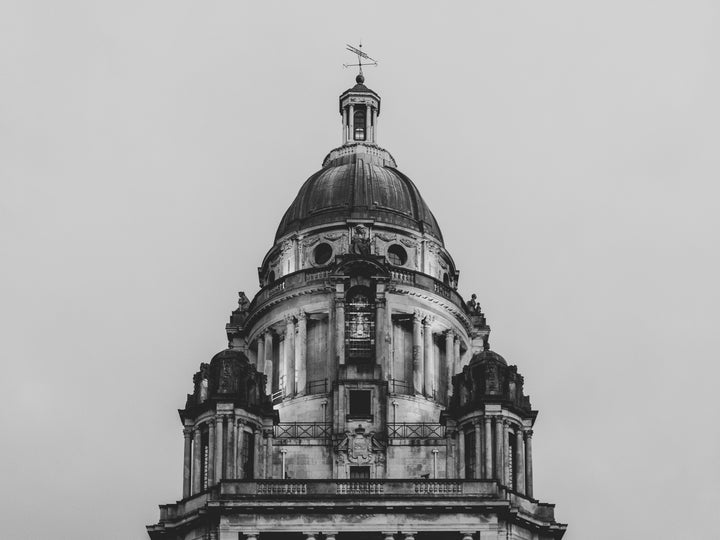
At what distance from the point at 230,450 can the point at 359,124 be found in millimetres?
29023

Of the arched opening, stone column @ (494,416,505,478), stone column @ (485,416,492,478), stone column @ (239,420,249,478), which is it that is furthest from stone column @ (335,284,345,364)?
stone column @ (494,416,505,478)

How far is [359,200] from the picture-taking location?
366 feet

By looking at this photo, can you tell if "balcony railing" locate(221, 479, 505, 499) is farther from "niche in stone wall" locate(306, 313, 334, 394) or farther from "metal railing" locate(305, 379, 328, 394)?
"metal railing" locate(305, 379, 328, 394)

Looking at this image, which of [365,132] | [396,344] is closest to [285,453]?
[396,344]

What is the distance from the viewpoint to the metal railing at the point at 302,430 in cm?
10044

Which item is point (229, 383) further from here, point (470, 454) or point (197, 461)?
point (470, 454)

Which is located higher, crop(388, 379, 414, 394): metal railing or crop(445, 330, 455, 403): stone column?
crop(445, 330, 455, 403): stone column

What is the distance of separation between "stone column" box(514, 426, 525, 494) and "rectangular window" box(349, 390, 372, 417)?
7.67 m

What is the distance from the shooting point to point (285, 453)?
326 feet

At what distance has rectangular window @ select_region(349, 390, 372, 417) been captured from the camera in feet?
331

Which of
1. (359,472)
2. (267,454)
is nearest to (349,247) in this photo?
(267,454)

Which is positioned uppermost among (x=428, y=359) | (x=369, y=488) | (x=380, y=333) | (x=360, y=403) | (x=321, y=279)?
(x=321, y=279)

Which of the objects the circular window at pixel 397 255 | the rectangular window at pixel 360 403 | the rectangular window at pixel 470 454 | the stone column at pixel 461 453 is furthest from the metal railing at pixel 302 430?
the circular window at pixel 397 255

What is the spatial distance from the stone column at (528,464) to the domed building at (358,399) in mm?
118
